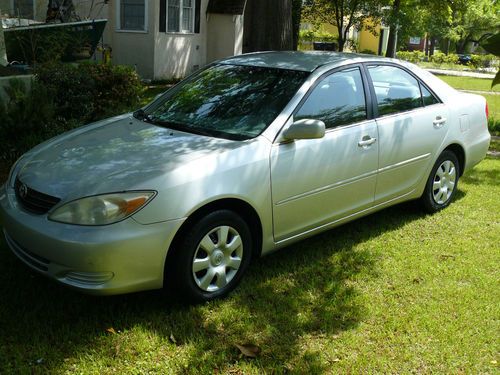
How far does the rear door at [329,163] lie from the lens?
409cm

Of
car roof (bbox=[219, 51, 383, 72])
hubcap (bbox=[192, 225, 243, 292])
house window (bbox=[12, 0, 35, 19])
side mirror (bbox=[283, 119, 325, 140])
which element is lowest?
hubcap (bbox=[192, 225, 243, 292])

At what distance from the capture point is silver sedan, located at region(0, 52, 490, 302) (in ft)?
11.0

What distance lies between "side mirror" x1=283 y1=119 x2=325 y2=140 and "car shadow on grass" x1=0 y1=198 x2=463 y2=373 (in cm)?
110

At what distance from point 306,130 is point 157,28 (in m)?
14.5

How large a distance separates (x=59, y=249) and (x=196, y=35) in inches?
664

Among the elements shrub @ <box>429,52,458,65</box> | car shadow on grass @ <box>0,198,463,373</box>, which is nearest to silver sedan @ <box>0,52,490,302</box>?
car shadow on grass @ <box>0,198,463,373</box>

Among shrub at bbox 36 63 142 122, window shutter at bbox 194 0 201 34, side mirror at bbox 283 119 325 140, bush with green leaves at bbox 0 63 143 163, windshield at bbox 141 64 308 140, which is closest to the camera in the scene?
side mirror at bbox 283 119 325 140

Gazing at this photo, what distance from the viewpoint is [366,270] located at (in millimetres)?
4516

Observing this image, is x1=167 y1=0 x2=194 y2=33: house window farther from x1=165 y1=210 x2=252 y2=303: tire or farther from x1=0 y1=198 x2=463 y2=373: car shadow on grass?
x1=165 y1=210 x2=252 y2=303: tire

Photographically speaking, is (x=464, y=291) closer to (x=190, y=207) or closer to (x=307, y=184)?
(x=307, y=184)

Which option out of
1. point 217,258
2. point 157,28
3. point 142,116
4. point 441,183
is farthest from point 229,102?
point 157,28

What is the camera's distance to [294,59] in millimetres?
4930

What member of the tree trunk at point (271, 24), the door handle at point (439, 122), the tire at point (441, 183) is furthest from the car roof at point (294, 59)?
the tree trunk at point (271, 24)

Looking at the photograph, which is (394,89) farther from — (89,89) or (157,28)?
(157,28)
